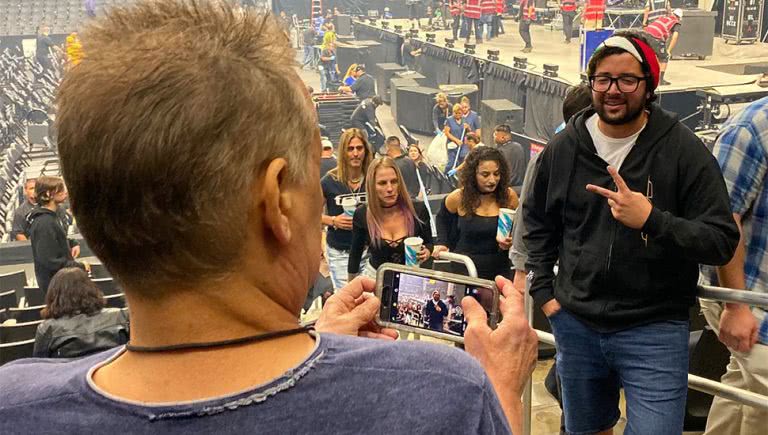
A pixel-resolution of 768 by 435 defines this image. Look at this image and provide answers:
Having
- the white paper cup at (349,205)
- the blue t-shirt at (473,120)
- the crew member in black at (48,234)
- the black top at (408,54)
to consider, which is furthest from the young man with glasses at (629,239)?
the black top at (408,54)

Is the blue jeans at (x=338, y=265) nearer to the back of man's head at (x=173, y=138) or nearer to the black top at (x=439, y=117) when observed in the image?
the back of man's head at (x=173, y=138)

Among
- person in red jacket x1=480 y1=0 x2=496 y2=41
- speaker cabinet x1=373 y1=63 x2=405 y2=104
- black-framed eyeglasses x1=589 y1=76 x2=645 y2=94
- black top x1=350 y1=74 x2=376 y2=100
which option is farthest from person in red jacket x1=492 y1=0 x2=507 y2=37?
black-framed eyeglasses x1=589 y1=76 x2=645 y2=94

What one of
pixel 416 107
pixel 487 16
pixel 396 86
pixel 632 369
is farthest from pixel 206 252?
pixel 487 16

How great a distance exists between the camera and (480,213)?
12.6 feet

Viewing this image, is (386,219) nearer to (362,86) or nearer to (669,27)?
(669,27)

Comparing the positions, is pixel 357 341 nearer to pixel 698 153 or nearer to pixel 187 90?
pixel 187 90

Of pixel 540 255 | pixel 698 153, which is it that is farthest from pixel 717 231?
pixel 540 255

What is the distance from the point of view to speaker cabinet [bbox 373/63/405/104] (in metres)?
14.9

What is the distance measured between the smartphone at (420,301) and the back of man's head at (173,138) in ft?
1.92

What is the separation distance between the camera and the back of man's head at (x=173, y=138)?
0.55 meters

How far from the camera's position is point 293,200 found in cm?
62

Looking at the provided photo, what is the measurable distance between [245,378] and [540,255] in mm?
1440

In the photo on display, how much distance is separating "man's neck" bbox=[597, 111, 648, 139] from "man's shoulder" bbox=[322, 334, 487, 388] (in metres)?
1.28

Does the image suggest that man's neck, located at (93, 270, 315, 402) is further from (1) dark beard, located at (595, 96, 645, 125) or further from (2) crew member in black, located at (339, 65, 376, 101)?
(2) crew member in black, located at (339, 65, 376, 101)
